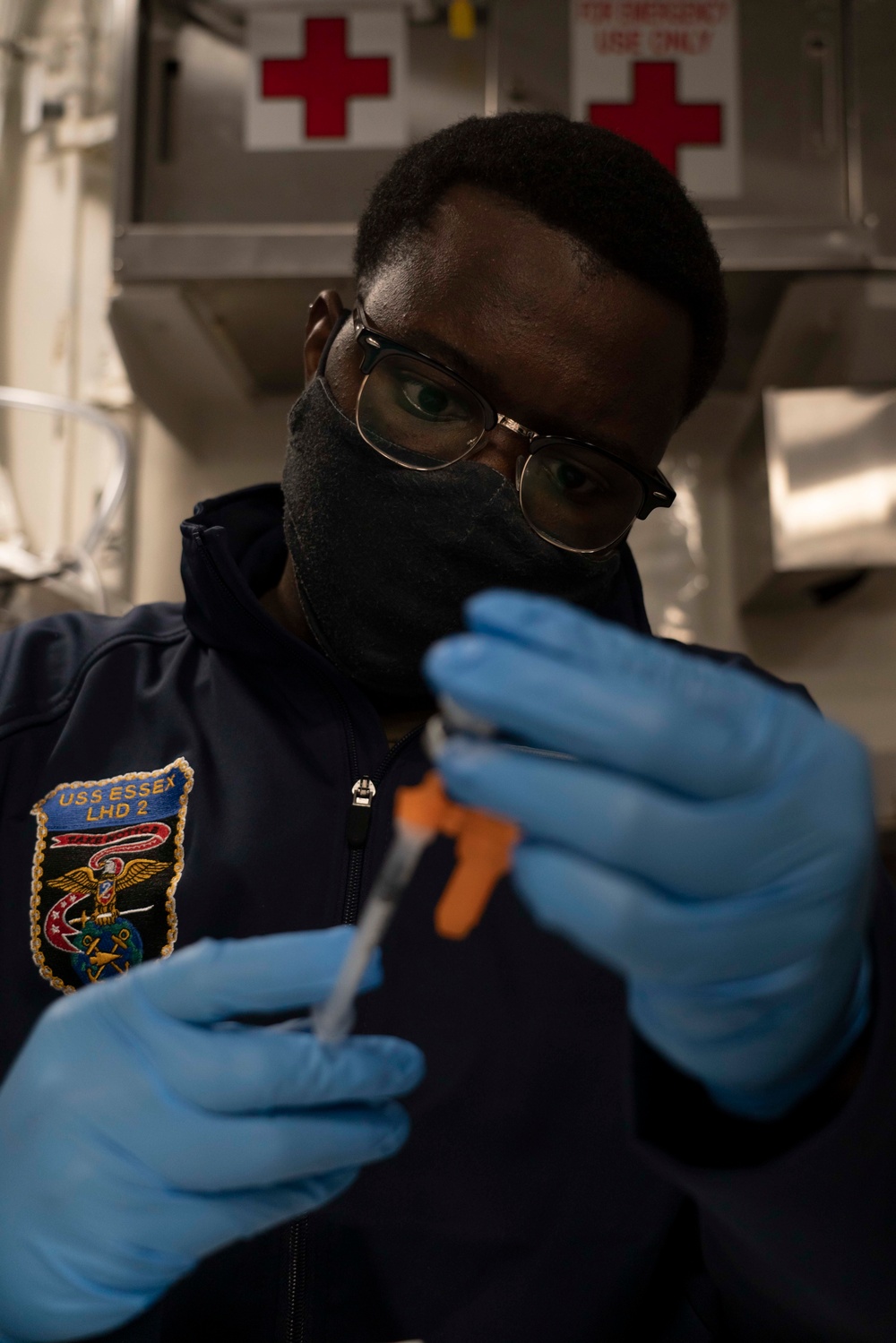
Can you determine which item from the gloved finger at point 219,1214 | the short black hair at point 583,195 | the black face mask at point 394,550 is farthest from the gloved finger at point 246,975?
the short black hair at point 583,195

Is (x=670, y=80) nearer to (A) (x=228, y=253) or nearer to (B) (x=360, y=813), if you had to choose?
(A) (x=228, y=253)

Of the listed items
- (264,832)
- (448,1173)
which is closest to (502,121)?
(264,832)

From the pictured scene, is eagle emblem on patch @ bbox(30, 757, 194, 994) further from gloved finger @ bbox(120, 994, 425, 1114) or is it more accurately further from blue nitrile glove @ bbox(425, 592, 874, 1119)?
blue nitrile glove @ bbox(425, 592, 874, 1119)

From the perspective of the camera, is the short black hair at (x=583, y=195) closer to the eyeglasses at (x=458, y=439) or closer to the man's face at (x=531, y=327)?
the man's face at (x=531, y=327)

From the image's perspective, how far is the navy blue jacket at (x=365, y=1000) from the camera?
967 mm

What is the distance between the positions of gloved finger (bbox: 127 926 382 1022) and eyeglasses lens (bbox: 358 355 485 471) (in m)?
0.51

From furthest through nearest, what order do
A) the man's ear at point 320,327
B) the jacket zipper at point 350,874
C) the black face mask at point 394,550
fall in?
1. the man's ear at point 320,327
2. the black face mask at point 394,550
3. the jacket zipper at point 350,874

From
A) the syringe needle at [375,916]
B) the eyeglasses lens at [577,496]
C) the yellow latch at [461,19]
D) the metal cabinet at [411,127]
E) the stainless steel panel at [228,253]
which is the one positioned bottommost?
the syringe needle at [375,916]

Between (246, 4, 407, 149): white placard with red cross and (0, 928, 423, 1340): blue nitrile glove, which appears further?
(246, 4, 407, 149): white placard with red cross

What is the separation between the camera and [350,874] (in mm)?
1066

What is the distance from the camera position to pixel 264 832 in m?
1.11

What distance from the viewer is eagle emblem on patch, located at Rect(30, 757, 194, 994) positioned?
1086 mm

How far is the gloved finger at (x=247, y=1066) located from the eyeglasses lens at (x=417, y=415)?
554 mm

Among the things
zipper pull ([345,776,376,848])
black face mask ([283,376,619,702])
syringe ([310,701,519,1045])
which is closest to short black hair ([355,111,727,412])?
black face mask ([283,376,619,702])
